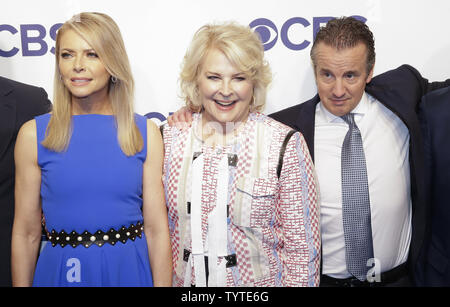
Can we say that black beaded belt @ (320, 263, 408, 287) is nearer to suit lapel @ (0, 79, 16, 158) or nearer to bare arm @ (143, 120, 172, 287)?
bare arm @ (143, 120, 172, 287)

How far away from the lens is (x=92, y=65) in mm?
1892

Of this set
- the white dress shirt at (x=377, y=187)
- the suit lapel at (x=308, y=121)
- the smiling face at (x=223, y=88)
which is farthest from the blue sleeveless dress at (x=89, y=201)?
the white dress shirt at (x=377, y=187)

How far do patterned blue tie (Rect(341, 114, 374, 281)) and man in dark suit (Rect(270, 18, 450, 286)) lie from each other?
14 mm

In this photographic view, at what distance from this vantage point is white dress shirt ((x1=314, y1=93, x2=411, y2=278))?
2.26m

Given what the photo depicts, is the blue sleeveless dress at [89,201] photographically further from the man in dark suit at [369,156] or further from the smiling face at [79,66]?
the man in dark suit at [369,156]

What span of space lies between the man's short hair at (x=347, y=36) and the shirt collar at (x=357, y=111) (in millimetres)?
149

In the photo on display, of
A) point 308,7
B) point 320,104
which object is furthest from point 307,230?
point 308,7

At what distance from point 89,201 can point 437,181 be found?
156cm

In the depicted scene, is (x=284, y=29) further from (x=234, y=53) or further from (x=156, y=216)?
(x=156, y=216)

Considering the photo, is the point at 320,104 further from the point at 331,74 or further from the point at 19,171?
the point at 19,171

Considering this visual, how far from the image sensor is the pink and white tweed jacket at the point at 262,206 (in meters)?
1.91

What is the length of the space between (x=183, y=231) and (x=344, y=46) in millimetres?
1154

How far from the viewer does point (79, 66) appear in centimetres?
186

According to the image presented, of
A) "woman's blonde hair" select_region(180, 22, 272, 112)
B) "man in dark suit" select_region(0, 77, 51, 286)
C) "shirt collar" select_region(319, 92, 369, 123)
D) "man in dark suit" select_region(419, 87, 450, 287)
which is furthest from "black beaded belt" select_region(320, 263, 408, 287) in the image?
"man in dark suit" select_region(0, 77, 51, 286)
